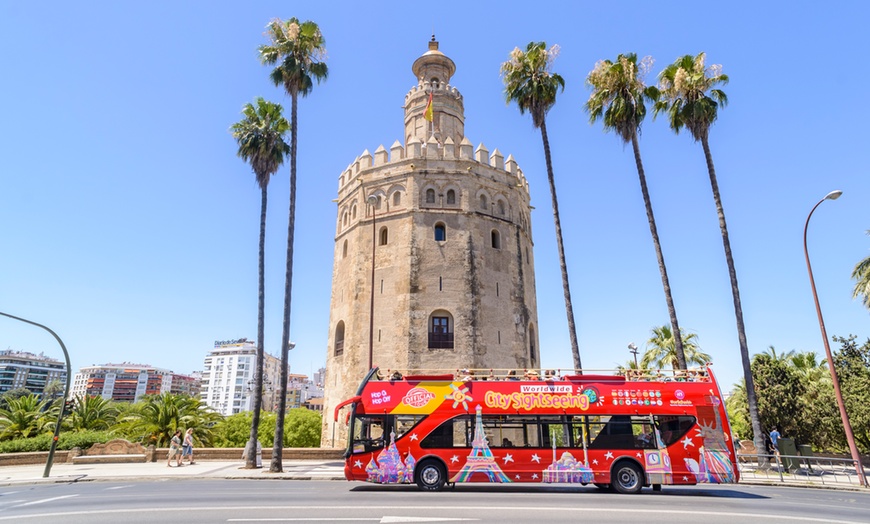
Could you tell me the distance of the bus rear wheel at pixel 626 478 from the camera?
12.5 metres

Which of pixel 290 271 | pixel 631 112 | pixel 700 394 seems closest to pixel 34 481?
pixel 290 271

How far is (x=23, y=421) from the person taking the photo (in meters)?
28.7

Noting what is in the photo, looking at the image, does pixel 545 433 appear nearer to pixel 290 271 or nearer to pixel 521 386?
pixel 521 386

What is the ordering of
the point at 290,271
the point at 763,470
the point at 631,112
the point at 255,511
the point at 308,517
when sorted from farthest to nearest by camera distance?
the point at 631,112 → the point at 290,271 → the point at 763,470 → the point at 255,511 → the point at 308,517

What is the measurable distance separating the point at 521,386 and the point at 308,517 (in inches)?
272

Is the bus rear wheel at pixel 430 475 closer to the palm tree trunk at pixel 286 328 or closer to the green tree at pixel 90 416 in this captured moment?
the palm tree trunk at pixel 286 328

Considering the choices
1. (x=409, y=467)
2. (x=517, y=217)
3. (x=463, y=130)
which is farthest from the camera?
(x=463, y=130)

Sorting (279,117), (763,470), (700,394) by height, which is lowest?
(763,470)

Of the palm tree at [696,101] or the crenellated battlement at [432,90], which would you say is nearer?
the palm tree at [696,101]

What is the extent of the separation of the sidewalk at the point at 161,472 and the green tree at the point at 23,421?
1044 cm

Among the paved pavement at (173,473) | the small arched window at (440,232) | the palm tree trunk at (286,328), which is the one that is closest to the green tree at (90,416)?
the paved pavement at (173,473)

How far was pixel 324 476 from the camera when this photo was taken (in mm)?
16406

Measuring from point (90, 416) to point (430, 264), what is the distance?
24.0 meters

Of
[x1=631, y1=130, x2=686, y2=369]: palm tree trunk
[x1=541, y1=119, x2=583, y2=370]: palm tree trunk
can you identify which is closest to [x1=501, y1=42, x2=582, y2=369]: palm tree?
[x1=541, y1=119, x2=583, y2=370]: palm tree trunk
